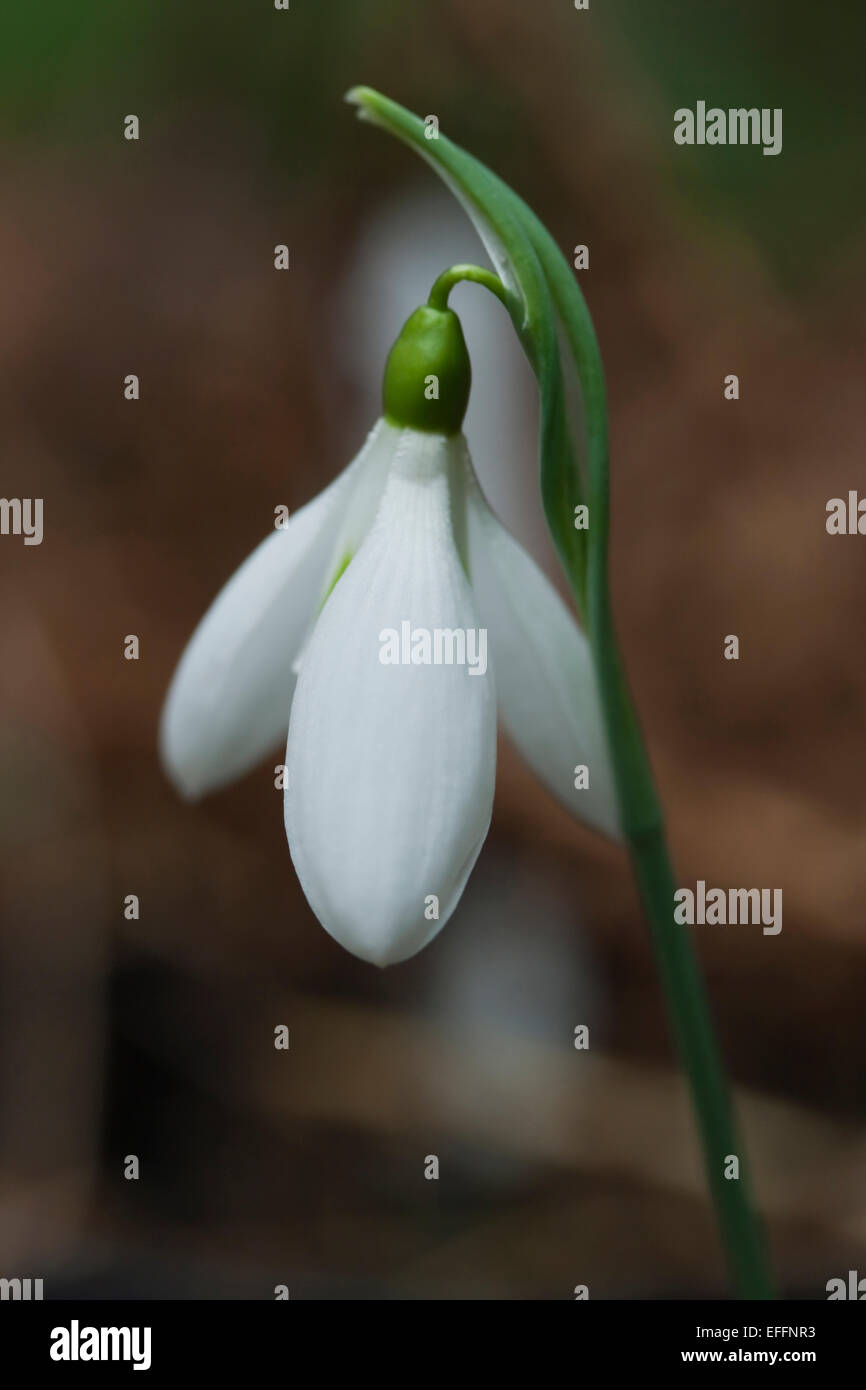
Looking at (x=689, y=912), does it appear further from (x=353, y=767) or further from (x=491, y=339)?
(x=353, y=767)

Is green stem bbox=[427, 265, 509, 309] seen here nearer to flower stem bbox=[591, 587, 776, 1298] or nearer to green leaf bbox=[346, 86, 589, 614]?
green leaf bbox=[346, 86, 589, 614]

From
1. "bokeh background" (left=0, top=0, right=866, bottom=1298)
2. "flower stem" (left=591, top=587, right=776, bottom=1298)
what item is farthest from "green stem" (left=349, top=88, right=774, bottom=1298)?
"bokeh background" (left=0, top=0, right=866, bottom=1298)

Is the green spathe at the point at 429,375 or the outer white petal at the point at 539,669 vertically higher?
the green spathe at the point at 429,375

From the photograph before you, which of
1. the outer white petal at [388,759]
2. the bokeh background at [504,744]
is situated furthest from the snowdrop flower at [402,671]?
the bokeh background at [504,744]

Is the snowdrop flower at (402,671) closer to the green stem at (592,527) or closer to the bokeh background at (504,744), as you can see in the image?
the green stem at (592,527)

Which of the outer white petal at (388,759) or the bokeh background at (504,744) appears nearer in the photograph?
the outer white petal at (388,759)

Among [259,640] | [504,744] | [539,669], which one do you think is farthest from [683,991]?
[504,744]

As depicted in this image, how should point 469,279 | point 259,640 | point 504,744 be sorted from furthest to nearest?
point 504,744, point 259,640, point 469,279

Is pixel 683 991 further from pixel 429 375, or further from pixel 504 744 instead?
pixel 504 744
